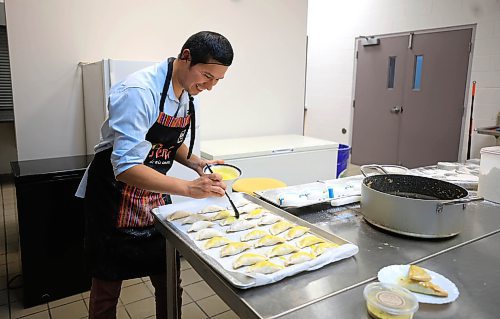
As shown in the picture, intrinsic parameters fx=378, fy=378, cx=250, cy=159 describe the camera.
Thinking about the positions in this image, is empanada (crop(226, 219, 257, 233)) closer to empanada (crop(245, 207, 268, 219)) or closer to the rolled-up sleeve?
empanada (crop(245, 207, 268, 219))

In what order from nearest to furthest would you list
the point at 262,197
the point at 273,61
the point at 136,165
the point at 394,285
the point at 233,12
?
the point at 394,285, the point at 136,165, the point at 262,197, the point at 233,12, the point at 273,61

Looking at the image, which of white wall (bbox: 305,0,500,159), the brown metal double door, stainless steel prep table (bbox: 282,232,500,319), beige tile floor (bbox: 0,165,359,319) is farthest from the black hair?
the brown metal double door

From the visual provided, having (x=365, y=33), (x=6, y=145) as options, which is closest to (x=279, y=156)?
(x=365, y=33)

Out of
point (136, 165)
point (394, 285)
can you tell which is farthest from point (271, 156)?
point (394, 285)

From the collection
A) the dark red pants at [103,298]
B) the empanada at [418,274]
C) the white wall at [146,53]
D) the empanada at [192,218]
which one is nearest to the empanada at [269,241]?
the empanada at [192,218]

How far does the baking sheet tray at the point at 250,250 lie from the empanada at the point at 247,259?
0.8 inches

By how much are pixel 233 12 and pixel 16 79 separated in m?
1.97

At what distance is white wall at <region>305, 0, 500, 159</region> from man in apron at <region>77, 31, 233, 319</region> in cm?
426

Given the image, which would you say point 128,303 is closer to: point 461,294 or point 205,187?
point 205,187

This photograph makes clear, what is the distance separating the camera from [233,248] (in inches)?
44.2

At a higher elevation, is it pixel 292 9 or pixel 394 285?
pixel 292 9

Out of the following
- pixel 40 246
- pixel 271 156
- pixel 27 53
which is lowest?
pixel 40 246

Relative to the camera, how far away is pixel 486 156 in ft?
Answer: 5.29

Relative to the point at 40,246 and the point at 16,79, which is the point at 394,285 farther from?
the point at 16,79
